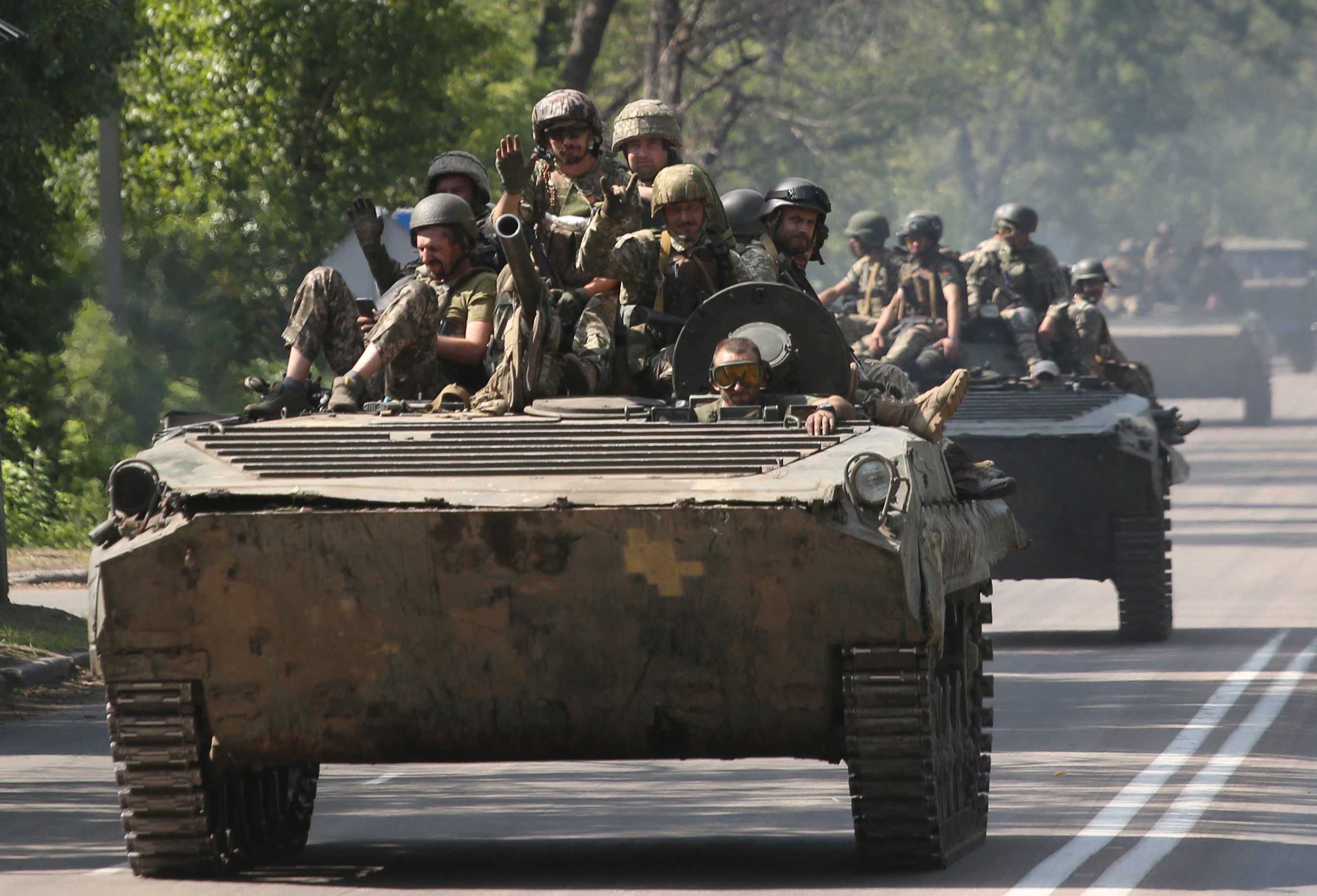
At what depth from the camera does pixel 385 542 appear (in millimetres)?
6934

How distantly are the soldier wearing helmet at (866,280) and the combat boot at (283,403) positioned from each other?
9.67 meters

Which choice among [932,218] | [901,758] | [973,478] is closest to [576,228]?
[973,478]

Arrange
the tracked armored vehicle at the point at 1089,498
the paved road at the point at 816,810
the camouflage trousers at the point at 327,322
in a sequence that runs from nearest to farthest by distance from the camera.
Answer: the paved road at the point at 816,810, the camouflage trousers at the point at 327,322, the tracked armored vehicle at the point at 1089,498

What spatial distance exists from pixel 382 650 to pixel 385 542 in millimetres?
363

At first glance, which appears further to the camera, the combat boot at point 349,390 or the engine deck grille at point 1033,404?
the engine deck grille at point 1033,404

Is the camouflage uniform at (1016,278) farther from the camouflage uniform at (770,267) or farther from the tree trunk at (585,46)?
the tree trunk at (585,46)

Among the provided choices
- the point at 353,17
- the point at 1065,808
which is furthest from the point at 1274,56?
the point at 1065,808

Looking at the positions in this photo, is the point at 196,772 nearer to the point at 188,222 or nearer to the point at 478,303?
the point at 478,303

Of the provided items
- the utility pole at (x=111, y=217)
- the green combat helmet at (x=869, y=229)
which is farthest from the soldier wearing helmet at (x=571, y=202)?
the utility pole at (x=111, y=217)

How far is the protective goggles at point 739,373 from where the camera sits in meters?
7.96

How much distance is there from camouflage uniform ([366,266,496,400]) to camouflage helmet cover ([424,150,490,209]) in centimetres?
46

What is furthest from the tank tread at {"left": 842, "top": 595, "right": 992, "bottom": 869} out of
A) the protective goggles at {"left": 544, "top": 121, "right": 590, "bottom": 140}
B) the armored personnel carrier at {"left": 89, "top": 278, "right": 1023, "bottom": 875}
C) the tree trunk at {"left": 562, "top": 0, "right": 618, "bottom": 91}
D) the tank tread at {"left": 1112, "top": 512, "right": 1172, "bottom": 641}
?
the tree trunk at {"left": 562, "top": 0, "right": 618, "bottom": 91}

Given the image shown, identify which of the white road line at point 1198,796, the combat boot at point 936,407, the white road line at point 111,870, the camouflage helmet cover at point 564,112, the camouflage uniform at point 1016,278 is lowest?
the white road line at point 1198,796

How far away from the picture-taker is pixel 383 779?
34.5 ft
